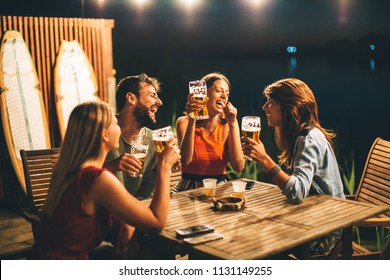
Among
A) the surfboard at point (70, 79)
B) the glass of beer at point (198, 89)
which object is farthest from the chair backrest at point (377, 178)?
the surfboard at point (70, 79)

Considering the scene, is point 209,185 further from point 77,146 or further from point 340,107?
point 340,107

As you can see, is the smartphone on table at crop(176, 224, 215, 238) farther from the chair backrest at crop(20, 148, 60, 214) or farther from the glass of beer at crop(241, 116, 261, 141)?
the chair backrest at crop(20, 148, 60, 214)

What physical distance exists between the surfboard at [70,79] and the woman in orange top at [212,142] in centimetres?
A: 253

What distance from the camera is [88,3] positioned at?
7750 mm

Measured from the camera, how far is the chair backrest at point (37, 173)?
135 inches

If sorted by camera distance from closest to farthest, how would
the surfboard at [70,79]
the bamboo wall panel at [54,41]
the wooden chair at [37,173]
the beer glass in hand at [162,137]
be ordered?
the beer glass in hand at [162,137], the wooden chair at [37,173], the bamboo wall panel at [54,41], the surfboard at [70,79]

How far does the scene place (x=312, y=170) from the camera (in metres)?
2.78

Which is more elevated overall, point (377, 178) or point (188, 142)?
point (188, 142)

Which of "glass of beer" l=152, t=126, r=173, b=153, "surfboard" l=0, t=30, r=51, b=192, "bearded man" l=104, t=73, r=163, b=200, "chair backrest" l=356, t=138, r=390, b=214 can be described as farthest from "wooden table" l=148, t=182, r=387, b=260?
"surfboard" l=0, t=30, r=51, b=192

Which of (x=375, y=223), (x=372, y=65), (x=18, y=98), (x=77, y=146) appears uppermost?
(x=372, y=65)

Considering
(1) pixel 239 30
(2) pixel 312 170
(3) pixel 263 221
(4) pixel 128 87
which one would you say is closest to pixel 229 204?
(3) pixel 263 221

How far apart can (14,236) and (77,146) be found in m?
3.02

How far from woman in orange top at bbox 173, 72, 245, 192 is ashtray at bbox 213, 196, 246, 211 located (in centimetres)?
99

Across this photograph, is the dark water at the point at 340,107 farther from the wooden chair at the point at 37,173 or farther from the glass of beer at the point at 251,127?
the glass of beer at the point at 251,127
